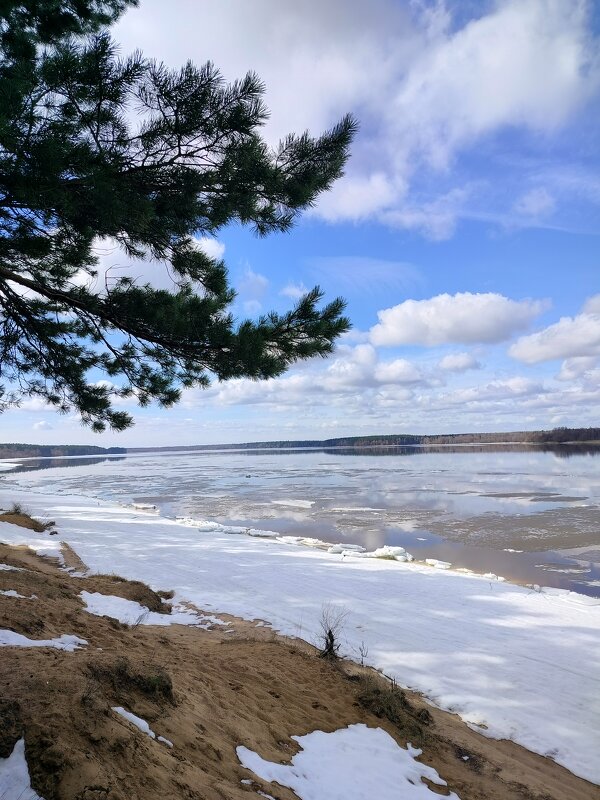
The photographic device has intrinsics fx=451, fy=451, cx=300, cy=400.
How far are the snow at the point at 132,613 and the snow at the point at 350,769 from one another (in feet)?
13.2

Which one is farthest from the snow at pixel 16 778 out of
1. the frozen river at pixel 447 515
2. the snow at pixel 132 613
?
the frozen river at pixel 447 515

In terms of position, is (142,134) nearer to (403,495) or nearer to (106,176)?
(106,176)

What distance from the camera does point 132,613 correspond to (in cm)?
766

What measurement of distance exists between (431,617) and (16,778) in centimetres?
753

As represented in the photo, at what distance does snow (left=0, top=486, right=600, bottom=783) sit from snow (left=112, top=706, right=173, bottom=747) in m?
3.78

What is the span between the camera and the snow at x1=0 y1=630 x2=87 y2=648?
14.6 ft

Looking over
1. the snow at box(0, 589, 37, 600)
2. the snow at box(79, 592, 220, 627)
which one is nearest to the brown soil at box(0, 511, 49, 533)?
the snow at box(79, 592, 220, 627)

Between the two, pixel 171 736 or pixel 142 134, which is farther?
pixel 142 134

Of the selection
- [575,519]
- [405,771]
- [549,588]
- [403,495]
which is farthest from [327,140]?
[403,495]

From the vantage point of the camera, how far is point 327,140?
456 centimetres

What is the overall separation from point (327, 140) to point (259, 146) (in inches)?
30.9

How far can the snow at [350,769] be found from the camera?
3.48 m

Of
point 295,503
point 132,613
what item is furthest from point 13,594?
point 295,503

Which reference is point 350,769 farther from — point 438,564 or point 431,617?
point 438,564
